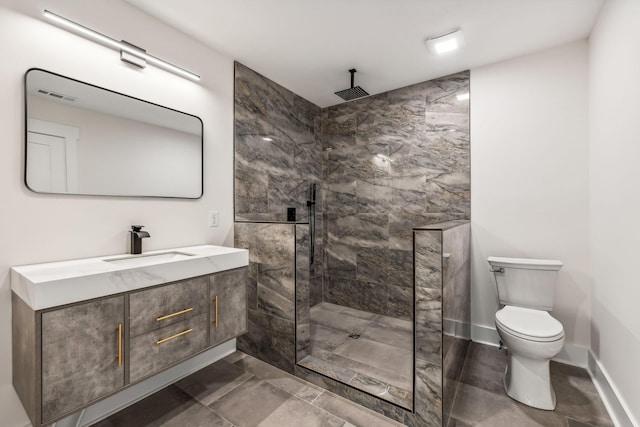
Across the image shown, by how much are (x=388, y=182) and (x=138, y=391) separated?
2899 millimetres

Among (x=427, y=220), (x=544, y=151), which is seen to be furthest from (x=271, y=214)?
(x=544, y=151)

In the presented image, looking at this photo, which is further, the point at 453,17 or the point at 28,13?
the point at 453,17

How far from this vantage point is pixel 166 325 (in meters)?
1.59

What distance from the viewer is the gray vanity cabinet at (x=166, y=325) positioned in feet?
4.81

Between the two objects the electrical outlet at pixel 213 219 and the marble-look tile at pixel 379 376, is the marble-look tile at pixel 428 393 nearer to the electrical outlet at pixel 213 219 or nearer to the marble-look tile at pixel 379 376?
the marble-look tile at pixel 379 376

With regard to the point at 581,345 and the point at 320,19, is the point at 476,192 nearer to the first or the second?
the point at 581,345

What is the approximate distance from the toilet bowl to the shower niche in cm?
34

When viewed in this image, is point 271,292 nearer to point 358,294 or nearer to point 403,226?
point 358,294

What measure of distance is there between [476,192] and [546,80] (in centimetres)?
109

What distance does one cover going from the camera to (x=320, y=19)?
2035 mm

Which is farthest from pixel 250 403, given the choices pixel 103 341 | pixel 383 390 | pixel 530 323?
pixel 530 323

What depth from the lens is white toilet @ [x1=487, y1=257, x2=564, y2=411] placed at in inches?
70.4

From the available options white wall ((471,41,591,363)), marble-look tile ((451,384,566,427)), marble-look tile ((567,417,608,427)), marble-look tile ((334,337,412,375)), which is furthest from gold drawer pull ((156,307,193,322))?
white wall ((471,41,591,363))

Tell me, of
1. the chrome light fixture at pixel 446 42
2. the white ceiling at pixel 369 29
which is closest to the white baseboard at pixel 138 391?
the white ceiling at pixel 369 29
